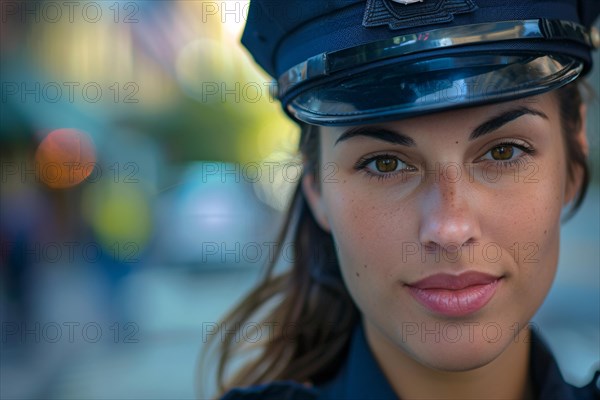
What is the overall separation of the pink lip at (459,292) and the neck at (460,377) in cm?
21

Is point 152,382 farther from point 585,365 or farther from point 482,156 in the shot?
point 482,156

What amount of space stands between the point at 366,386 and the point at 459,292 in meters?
0.40

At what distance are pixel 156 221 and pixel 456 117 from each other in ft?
28.5

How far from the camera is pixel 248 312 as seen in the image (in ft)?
6.80

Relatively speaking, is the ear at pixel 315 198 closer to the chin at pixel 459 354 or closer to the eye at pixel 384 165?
the eye at pixel 384 165

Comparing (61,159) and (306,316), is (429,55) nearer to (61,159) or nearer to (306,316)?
(306,316)

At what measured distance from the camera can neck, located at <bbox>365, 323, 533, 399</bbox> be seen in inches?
57.9

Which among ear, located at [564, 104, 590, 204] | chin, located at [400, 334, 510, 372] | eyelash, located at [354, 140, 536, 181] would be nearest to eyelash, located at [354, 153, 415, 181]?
eyelash, located at [354, 140, 536, 181]

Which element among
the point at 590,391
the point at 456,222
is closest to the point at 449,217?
the point at 456,222

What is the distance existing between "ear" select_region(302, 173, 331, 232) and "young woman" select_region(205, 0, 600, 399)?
0.08m

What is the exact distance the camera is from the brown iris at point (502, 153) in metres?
1.31

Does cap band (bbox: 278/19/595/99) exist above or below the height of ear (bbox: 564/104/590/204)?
above

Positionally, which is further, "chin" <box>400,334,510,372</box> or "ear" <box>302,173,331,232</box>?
"ear" <box>302,173,331,232</box>

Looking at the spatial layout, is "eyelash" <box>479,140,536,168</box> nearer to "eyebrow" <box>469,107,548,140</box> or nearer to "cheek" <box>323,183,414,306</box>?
"eyebrow" <box>469,107,548,140</box>
